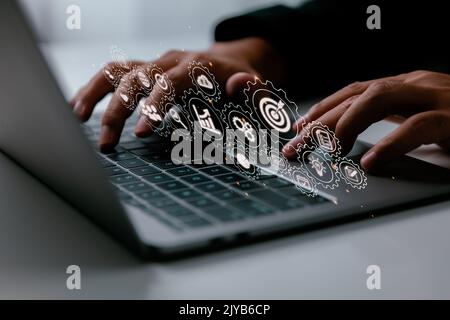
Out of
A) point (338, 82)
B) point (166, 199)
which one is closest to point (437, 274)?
point (166, 199)

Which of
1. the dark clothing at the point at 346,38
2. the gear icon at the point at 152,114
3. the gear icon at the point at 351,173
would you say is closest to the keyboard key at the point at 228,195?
the gear icon at the point at 351,173

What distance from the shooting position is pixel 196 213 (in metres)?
0.42

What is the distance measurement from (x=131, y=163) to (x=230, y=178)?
0.35ft

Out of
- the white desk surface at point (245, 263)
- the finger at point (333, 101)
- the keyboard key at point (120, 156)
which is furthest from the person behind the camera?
the finger at point (333, 101)

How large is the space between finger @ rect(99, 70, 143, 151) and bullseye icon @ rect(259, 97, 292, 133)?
0.48 feet

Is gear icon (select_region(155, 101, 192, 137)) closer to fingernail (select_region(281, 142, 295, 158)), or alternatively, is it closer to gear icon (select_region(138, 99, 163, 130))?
gear icon (select_region(138, 99, 163, 130))

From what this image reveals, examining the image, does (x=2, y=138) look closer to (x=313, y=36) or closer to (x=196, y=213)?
(x=196, y=213)

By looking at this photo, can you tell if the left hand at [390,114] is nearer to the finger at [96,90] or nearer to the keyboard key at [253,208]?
the keyboard key at [253,208]

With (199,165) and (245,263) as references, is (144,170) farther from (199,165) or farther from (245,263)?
(245,263)

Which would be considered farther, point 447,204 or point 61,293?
point 447,204

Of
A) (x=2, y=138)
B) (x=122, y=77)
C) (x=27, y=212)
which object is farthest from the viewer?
(x=122, y=77)

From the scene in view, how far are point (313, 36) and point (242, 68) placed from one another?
235 millimetres

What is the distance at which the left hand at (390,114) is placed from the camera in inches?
22.0
